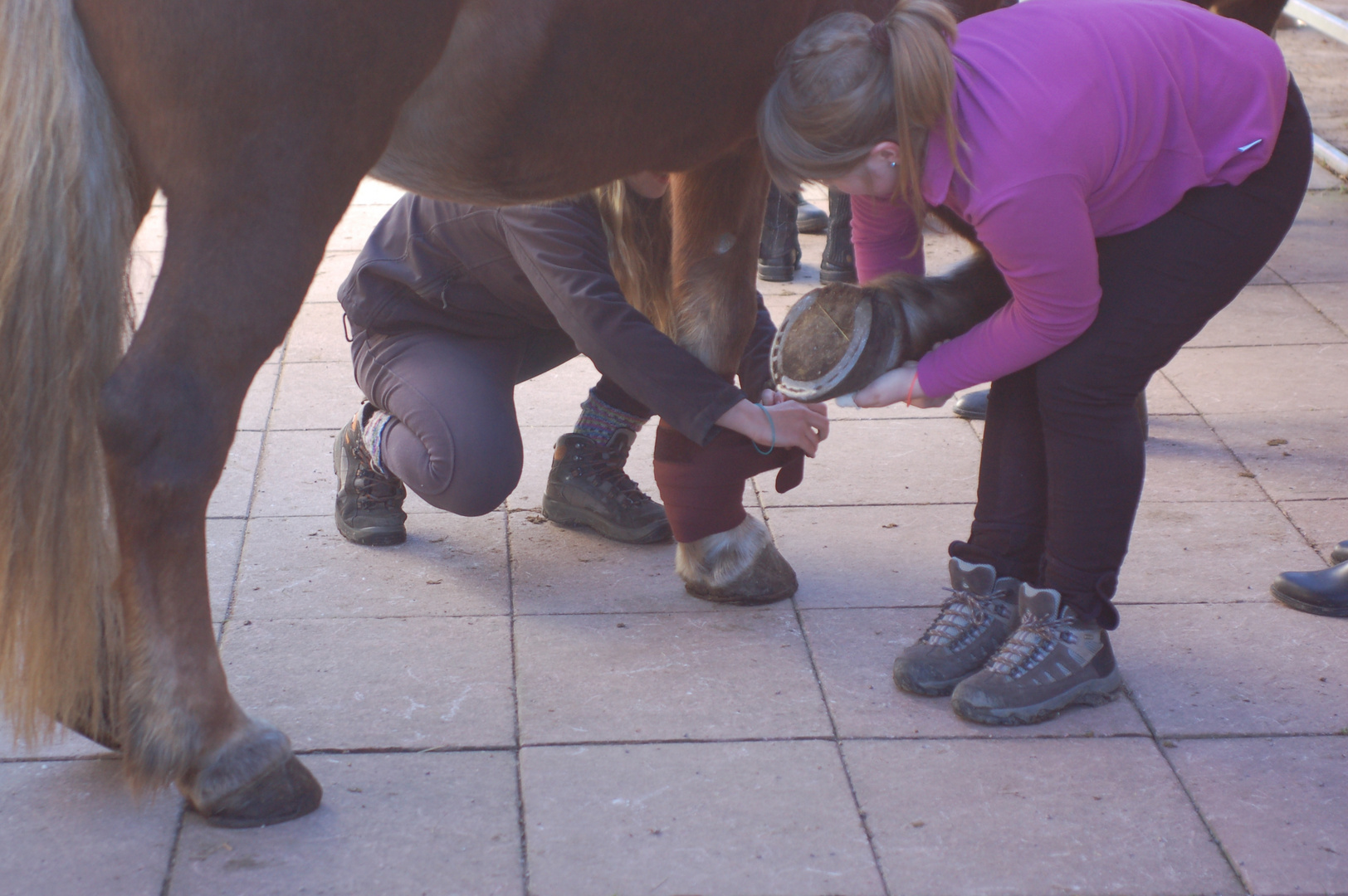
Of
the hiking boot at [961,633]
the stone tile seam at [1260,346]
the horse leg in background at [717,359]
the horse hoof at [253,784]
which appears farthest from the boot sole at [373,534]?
the stone tile seam at [1260,346]

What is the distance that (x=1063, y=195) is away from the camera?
186cm

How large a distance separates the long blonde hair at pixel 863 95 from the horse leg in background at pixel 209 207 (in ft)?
1.79

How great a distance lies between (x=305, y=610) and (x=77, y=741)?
555mm

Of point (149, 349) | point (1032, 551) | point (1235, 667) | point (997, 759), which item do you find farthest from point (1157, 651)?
point (149, 349)

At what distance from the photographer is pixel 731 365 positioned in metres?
2.63

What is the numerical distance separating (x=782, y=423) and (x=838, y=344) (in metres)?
0.32

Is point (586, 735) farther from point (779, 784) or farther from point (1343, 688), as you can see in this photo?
point (1343, 688)

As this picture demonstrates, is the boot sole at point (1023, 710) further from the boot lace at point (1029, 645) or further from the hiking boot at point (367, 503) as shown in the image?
the hiking boot at point (367, 503)

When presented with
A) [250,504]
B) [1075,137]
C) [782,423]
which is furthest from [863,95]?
[250,504]

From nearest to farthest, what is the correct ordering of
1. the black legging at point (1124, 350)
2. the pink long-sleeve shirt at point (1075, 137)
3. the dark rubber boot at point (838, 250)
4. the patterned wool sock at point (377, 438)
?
the pink long-sleeve shirt at point (1075, 137) < the black legging at point (1124, 350) < the patterned wool sock at point (377, 438) < the dark rubber boot at point (838, 250)

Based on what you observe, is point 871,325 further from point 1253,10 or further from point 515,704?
point 1253,10

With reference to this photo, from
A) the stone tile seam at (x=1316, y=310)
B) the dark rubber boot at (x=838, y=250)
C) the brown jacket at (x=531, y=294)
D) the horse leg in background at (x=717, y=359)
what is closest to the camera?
the brown jacket at (x=531, y=294)

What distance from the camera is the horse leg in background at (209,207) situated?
62.2 inches

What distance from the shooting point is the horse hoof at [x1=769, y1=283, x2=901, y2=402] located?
6.93ft
